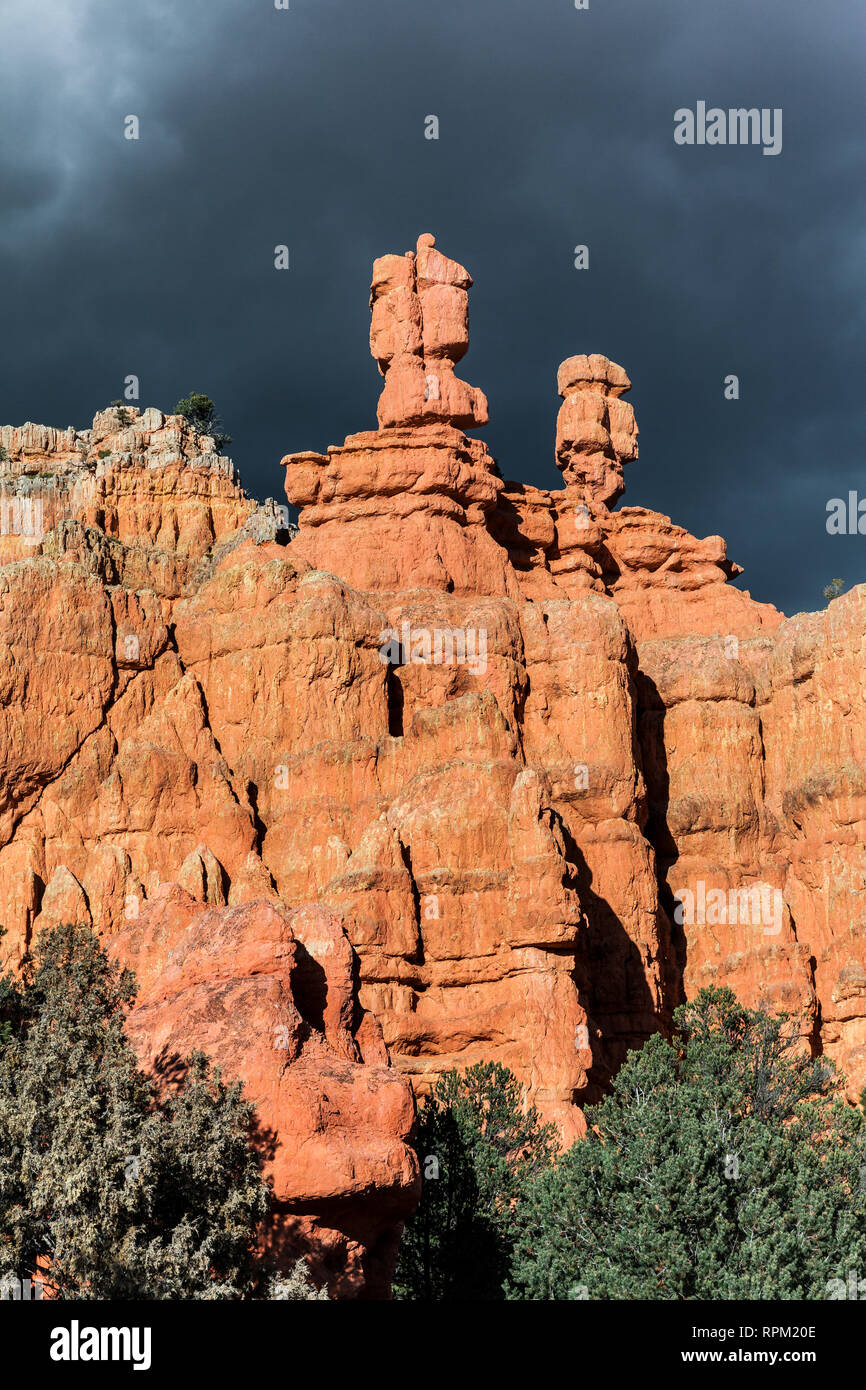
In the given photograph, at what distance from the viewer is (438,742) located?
59719 mm

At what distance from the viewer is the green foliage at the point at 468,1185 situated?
38.6m

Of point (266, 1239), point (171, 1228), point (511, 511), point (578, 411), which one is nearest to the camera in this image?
point (171, 1228)

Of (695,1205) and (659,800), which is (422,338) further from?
(695,1205)

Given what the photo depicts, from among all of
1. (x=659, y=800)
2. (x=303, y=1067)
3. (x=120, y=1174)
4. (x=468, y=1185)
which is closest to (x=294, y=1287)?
(x=120, y=1174)

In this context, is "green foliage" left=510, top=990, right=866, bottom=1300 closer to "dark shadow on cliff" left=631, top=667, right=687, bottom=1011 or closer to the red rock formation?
the red rock formation

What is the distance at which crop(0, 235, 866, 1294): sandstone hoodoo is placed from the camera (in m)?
54.1

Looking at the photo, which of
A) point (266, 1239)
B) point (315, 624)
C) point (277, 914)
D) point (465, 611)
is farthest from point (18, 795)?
point (266, 1239)

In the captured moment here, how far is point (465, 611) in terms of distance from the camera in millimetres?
63656

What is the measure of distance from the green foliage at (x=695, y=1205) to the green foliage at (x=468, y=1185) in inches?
38.5

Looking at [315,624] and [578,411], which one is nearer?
[315,624]

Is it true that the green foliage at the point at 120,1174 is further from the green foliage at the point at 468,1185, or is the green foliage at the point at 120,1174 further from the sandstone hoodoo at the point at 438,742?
the sandstone hoodoo at the point at 438,742

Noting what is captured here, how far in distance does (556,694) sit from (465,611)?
14.2 ft

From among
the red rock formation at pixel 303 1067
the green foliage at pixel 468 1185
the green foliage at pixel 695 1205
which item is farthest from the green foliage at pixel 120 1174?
the green foliage at pixel 468 1185
